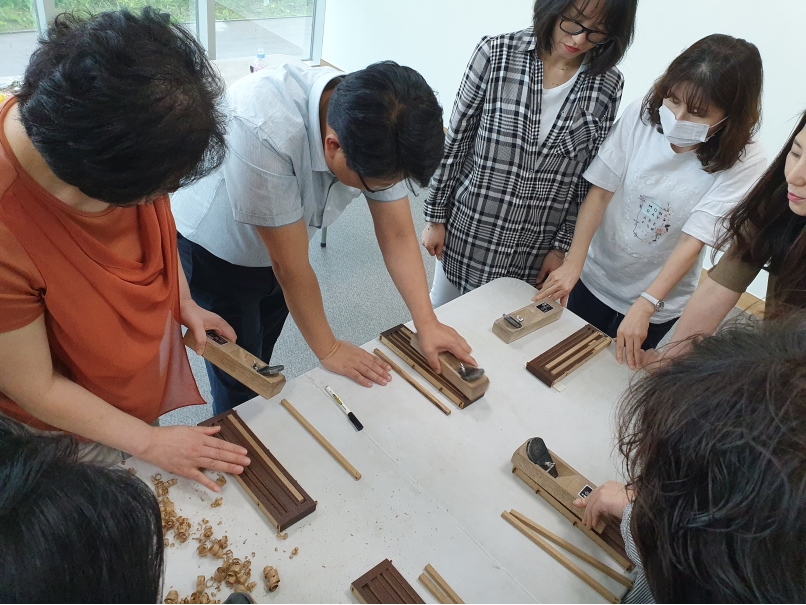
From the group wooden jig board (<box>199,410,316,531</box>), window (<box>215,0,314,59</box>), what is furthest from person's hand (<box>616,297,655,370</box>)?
window (<box>215,0,314,59</box>)

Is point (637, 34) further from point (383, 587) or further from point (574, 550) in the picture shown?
point (383, 587)

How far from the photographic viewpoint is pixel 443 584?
98 cm

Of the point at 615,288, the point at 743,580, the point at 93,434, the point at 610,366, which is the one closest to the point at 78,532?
the point at 93,434

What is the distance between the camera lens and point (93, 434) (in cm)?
101

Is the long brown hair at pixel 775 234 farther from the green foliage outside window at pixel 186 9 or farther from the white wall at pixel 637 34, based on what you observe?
the green foliage outside window at pixel 186 9

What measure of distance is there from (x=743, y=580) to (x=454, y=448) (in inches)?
26.3

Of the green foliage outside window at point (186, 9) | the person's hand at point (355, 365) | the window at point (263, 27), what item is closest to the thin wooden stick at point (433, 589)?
the person's hand at point (355, 365)

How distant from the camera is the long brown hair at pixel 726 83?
1321 mm

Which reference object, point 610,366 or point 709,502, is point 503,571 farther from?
point 610,366

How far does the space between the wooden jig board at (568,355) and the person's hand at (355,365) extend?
1.29 ft

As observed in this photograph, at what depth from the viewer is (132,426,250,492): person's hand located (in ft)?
3.45

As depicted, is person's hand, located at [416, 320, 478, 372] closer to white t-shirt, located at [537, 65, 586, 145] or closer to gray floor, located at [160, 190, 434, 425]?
white t-shirt, located at [537, 65, 586, 145]

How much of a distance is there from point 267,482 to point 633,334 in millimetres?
1059

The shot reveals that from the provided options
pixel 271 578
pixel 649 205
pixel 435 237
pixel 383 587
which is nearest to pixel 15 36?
pixel 435 237
